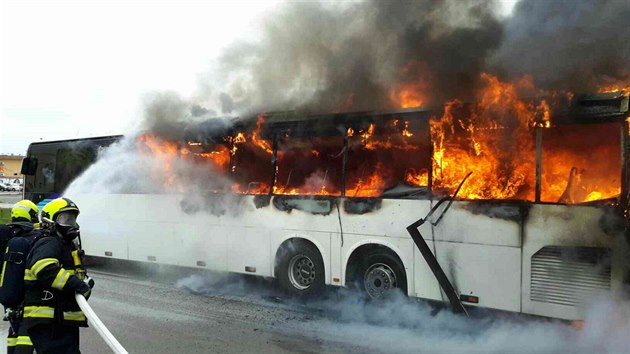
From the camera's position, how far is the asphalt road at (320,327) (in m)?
4.92

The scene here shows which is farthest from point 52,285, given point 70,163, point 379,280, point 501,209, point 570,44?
point 70,163

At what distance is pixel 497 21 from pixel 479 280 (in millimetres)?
3457

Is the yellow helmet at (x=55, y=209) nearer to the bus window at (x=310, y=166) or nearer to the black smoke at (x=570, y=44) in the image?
the bus window at (x=310, y=166)

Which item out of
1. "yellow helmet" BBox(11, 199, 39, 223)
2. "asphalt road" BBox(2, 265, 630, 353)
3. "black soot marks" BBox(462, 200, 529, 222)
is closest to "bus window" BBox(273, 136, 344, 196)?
"asphalt road" BBox(2, 265, 630, 353)

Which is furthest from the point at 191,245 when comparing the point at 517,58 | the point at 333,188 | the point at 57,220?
the point at 517,58

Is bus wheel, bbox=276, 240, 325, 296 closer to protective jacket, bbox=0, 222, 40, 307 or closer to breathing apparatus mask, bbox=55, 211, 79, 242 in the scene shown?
breathing apparatus mask, bbox=55, 211, 79, 242

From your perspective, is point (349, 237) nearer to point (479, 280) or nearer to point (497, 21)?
point (479, 280)

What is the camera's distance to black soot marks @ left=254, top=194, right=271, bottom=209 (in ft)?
24.1

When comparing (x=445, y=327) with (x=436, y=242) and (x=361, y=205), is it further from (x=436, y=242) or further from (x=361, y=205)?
(x=361, y=205)

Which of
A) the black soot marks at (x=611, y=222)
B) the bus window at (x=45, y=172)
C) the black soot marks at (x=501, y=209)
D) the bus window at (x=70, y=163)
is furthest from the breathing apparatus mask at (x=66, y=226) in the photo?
the bus window at (x=45, y=172)

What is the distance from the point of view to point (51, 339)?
3.32m

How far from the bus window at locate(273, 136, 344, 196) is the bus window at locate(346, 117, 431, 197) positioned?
0.24 meters

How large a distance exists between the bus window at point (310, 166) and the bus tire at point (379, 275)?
42.8 inches

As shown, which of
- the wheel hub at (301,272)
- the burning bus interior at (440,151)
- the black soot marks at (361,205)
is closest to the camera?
the burning bus interior at (440,151)
